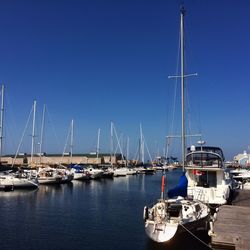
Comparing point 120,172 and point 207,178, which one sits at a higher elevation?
point 207,178

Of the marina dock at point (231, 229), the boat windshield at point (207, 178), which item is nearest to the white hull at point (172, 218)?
the marina dock at point (231, 229)

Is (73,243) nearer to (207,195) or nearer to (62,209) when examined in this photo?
(207,195)

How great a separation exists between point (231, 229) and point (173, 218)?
3.39 metres

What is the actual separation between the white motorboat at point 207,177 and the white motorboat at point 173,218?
361cm

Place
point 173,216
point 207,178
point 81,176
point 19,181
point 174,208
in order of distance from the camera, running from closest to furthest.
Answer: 1. point 174,208
2. point 173,216
3. point 207,178
4. point 19,181
5. point 81,176

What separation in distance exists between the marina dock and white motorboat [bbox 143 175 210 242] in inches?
48.4

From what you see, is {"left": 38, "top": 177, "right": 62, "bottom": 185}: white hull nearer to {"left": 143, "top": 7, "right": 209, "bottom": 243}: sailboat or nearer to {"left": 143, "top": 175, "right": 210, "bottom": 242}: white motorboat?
{"left": 143, "top": 7, "right": 209, "bottom": 243}: sailboat

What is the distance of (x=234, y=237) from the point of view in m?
15.0

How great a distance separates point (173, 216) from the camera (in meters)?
20.3

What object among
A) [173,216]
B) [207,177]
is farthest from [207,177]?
[173,216]

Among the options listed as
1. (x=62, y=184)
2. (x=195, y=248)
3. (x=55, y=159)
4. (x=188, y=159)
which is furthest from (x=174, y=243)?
(x=55, y=159)

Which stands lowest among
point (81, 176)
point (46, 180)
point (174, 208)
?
point (46, 180)

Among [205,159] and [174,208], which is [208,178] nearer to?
[205,159]

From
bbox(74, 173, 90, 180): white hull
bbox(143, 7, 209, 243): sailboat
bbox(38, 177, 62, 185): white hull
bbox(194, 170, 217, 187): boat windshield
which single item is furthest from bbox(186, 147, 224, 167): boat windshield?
bbox(74, 173, 90, 180): white hull
